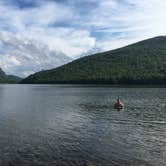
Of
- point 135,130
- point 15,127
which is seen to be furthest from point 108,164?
point 15,127

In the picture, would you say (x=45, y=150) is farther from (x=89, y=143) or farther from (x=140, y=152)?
(x=140, y=152)

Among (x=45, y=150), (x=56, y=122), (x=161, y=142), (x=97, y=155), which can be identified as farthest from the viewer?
(x=56, y=122)

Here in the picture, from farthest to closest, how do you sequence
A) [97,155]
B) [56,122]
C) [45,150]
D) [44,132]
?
[56,122] → [44,132] → [45,150] → [97,155]

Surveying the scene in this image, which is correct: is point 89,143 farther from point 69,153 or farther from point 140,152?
point 140,152

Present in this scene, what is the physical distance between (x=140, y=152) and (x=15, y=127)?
24.0 meters

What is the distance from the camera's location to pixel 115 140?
1463 inches

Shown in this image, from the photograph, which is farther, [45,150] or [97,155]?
[45,150]

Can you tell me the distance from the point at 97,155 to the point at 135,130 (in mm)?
15004

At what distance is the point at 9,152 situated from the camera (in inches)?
1265

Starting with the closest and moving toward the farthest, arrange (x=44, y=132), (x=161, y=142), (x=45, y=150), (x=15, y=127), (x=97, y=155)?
1. (x=97, y=155)
2. (x=45, y=150)
3. (x=161, y=142)
4. (x=44, y=132)
5. (x=15, y=127)

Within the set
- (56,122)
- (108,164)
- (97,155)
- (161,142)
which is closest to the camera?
(108,164)

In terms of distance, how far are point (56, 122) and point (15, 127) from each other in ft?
25.5

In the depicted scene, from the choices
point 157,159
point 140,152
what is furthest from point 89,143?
point 157,159

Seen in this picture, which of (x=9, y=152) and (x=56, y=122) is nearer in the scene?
(x=9, y=152)
